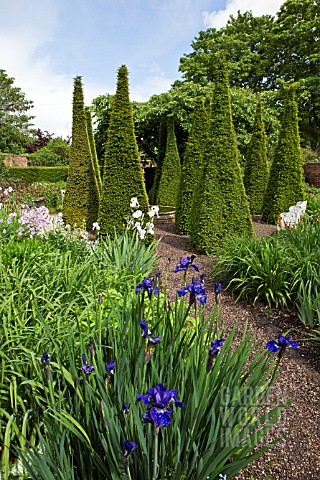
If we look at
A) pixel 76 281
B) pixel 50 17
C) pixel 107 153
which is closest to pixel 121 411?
pixel 76 281

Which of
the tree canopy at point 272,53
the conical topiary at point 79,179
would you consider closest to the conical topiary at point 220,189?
the conical topiary at point 79,179

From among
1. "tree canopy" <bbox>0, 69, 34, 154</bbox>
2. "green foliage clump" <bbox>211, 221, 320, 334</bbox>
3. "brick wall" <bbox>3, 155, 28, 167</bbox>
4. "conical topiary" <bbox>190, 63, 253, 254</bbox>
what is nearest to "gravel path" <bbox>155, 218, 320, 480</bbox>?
"green foliage clump" <bbox>211, 221, 320, 334</bbox>

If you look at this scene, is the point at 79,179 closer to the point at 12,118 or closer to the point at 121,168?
the point at 121,168

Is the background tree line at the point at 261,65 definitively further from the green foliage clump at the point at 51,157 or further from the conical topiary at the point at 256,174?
the green foliage clump at the point at 51,157

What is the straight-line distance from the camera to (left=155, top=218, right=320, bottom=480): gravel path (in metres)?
1.93

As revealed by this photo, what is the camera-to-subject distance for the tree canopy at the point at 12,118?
30.3m

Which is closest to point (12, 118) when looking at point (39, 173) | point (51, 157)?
point (51, 157)

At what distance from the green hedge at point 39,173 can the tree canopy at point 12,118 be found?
11589 mm

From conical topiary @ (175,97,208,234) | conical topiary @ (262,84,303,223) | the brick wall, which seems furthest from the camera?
the brick wall

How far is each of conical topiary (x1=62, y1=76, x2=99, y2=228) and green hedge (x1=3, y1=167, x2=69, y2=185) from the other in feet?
35.9

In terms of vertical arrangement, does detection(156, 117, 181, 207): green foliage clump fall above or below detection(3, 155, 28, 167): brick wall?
below

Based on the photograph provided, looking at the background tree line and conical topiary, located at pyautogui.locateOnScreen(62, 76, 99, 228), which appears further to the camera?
the background tree line

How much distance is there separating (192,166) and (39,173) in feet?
46.7

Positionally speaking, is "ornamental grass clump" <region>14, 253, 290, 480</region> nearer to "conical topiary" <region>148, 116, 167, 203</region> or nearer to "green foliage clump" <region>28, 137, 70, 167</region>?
"conical topiary" <region>148, 116, 167, 203</region>
